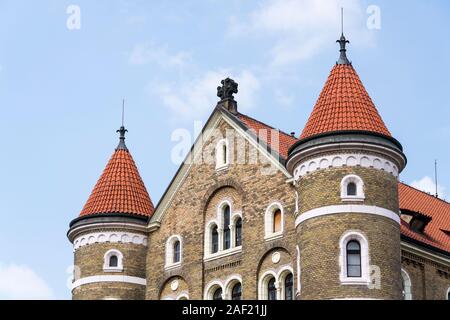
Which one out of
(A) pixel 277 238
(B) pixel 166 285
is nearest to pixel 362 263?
(A) pixel 277 238

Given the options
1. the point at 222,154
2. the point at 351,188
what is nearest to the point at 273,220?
the point at 222,154

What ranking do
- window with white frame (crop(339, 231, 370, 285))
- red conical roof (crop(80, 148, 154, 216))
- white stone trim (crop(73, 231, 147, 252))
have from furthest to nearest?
red conical roof (crop(80, 148, 154, 216))
white stone trim (crop(73, 231, 147, 252))
window with white frame (crop(339, 231, 370, 285))

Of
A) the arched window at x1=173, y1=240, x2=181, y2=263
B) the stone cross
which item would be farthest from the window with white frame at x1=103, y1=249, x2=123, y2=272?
the stone cross

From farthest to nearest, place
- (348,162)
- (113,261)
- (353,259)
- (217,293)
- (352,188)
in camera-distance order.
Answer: (113,261) → (217,293) → (348,162) → (352,188) → (353,259)

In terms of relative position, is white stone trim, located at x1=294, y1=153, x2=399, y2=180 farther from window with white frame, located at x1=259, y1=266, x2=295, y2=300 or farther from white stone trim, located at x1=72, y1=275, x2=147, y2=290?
white stone trim, located at x1=72, y1=275, x2=147, y2=290

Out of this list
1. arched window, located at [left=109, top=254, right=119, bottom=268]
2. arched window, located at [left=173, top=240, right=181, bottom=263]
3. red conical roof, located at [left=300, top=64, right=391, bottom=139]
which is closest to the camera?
red conical roof, located at [left=300, top=64, right=391, bottom=139]

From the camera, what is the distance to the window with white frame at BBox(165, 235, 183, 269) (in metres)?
49.7

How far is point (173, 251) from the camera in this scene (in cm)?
5019

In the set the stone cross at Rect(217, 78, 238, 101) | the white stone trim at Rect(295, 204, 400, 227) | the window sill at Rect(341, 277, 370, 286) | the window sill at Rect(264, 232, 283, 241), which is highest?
the stone cross at Rect(217, 78, 238, 101)

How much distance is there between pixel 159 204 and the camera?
51250 mm

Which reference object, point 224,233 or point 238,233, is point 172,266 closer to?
point 224,233

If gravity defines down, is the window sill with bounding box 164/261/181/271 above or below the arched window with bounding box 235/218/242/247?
below

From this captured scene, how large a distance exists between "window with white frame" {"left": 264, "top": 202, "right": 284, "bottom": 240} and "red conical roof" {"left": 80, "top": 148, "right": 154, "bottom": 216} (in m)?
7.60

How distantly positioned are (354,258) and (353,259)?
60 millimetres
